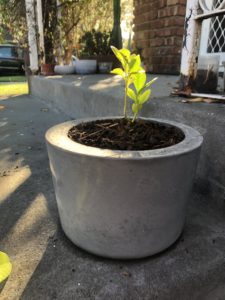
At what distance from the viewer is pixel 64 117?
12.1ft

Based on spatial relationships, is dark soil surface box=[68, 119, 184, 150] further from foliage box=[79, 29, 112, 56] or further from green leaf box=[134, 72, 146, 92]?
foliage box=[79, 29, 112, 56]

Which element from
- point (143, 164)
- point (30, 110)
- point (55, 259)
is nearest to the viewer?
point (143, 164)

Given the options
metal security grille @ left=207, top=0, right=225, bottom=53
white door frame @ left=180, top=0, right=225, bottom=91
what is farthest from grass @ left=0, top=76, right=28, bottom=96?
white door frame @ left=180, top=0, right=225, bottom=91

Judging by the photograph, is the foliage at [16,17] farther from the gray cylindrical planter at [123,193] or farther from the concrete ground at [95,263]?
the gray cylindrical planter at [123,193]

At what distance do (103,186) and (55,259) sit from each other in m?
0.38

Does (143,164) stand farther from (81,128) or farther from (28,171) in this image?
(28,171)

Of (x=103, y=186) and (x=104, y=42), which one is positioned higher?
(x=104, y=42)

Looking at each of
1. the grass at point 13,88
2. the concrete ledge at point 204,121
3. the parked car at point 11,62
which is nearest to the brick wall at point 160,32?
the concrete ledge at point 204,121

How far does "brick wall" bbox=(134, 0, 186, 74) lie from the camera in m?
4.84

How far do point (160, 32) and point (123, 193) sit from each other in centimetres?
483

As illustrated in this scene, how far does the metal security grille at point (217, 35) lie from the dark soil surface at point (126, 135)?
3.02 m

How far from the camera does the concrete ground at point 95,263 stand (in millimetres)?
994

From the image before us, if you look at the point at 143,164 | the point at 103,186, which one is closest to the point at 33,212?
the point at 103,186

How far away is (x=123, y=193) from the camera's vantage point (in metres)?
1.01
